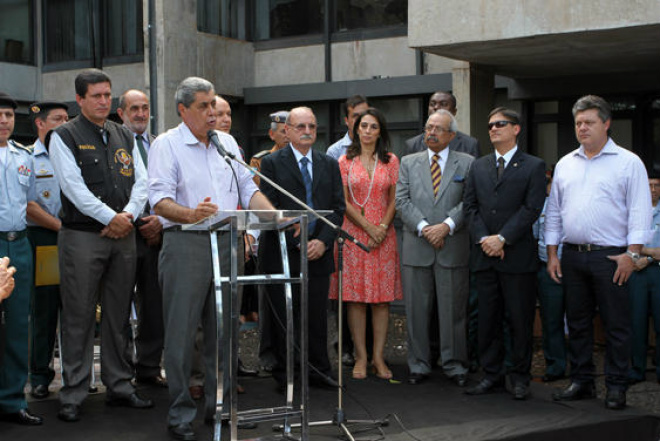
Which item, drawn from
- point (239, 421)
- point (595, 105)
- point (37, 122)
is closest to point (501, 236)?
point (595, 105)

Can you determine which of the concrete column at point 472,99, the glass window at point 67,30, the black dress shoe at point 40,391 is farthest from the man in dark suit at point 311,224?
the glass window at point 67,30

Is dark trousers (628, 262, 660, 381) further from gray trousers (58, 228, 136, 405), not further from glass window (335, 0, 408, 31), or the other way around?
glass window (335, 0, 408, 31)

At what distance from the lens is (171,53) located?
41.1 feet

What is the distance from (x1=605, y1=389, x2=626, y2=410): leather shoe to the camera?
5699 mm

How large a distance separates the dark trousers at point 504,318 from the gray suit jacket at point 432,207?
1.10 feet

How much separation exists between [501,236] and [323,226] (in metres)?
1.28

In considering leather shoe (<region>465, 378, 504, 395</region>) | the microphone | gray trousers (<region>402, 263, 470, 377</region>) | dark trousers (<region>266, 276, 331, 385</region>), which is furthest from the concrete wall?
the microphone

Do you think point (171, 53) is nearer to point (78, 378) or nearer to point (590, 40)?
point (590, 40)

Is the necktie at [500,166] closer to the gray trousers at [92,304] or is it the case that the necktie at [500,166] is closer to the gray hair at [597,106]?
the gray hair at [597,106]

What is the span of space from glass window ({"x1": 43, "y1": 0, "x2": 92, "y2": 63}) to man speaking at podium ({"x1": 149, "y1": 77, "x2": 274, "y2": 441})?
1115 centimetres

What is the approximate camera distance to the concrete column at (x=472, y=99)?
9.13 meters

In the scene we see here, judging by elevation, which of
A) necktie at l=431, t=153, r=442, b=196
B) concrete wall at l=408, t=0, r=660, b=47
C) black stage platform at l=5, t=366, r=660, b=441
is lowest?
black stage platform at l=5, t=366, r=660, b=441

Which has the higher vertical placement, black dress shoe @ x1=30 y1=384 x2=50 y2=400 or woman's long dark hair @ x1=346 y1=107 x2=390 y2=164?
woman's long dark hair @ x1=346 y1=107 x2=390 y2=164

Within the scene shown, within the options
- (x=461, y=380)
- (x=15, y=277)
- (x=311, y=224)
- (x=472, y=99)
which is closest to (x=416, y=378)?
(x=461, y=380)
